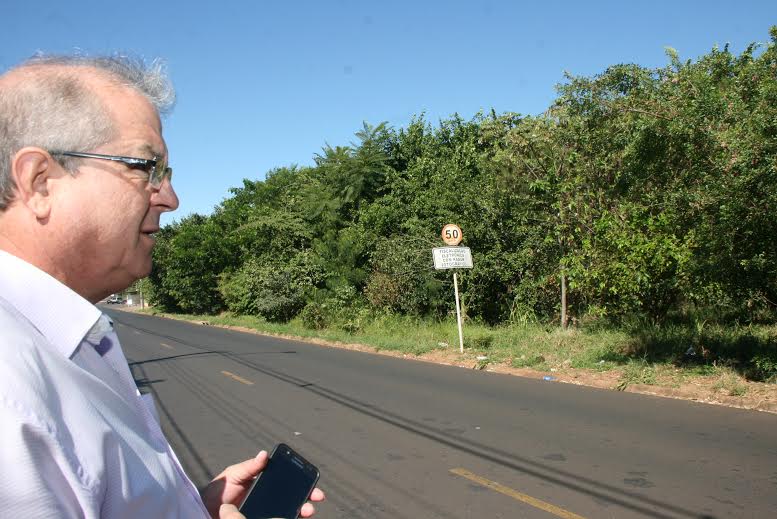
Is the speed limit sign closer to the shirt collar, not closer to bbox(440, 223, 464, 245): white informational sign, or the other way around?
bbox(440, 223, 464, 245): white informational sign

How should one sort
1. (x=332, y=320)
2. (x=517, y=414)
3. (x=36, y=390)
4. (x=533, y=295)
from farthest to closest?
(x=332, y=320), (x=533, y=295), (x=517, y=414), (x=36, y=390)

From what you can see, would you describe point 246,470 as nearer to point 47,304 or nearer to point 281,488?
point 281,488

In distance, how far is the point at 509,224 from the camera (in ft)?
65.3

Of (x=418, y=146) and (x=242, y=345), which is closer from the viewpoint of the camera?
(x=242, y=345)

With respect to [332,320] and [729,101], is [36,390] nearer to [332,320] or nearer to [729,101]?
[729,101]

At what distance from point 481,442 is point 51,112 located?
6642mm

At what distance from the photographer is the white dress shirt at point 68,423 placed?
2.70ft

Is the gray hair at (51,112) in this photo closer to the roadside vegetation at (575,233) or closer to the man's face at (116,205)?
the man's face at (116,205)

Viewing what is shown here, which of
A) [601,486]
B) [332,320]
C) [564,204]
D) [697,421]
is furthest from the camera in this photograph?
[332,320]

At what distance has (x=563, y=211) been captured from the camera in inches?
567

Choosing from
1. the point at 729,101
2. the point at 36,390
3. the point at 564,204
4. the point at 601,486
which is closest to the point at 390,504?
the point at 601,486

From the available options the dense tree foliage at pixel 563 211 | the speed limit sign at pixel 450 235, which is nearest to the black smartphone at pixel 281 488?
the dense tree foliage at pixel 563 211

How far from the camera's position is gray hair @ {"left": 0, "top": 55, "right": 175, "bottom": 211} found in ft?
4.08

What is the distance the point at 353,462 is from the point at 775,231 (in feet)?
22.9
